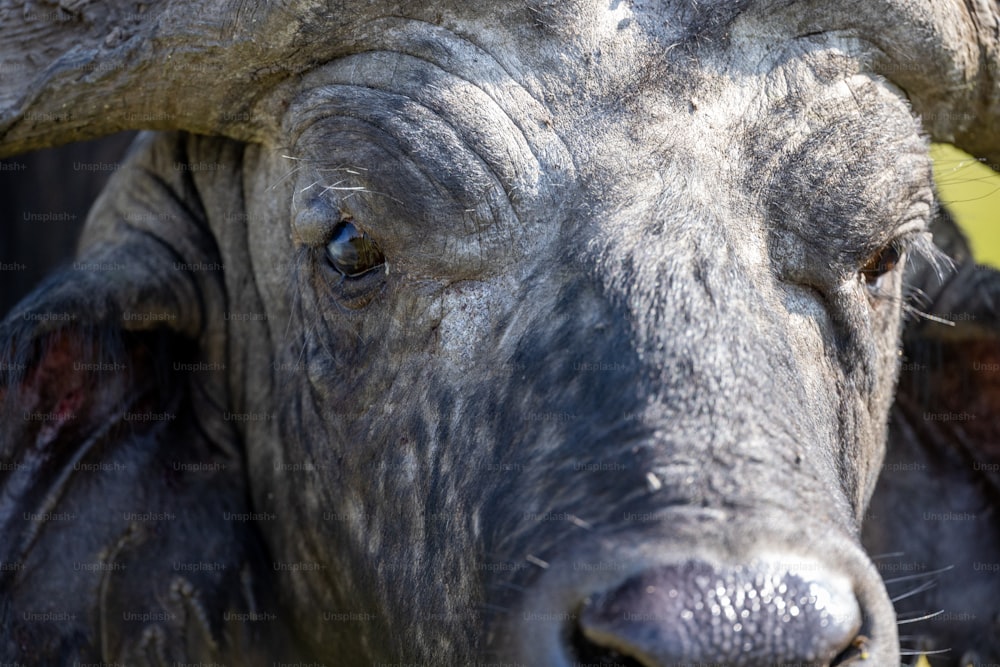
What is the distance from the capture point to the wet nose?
99.6 inches

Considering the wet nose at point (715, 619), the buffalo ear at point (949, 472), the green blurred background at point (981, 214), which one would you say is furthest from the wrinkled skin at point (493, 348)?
the green blurred background at point (981, 214)

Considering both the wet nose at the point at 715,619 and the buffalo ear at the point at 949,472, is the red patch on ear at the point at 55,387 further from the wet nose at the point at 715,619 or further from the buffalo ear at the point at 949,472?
the buffalo ear at the point at 949,472

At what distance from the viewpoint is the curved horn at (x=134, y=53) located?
358cm

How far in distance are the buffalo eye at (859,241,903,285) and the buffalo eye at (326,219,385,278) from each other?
1435 mm

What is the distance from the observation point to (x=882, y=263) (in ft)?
12.3

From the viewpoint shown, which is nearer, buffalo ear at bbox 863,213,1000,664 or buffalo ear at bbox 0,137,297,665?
buffalo ear at bbox 0,137,297,665

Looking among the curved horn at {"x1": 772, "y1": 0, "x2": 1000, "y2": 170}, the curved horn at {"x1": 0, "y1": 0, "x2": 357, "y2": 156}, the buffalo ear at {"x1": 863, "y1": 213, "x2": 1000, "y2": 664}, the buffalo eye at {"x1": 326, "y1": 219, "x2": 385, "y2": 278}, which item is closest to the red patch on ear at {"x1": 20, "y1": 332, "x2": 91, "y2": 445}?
the curved horn at {"x1": 0, "y1": 0, "x2": 357, "y2": 156}

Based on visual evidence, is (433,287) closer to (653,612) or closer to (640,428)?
(640,428)

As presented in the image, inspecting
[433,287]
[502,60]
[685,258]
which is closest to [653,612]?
[685,258]

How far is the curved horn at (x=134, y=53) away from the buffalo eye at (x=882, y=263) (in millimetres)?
1687

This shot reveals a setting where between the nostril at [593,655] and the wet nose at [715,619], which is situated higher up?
the wet nose at [715,619]

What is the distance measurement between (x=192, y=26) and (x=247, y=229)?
0.84 m

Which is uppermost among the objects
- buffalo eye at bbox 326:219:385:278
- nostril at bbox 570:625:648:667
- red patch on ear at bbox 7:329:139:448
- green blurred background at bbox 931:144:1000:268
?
green blurred background at bbox 931:144:1000:268

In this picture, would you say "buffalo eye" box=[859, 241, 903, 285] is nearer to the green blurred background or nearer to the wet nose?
the green blurred background
